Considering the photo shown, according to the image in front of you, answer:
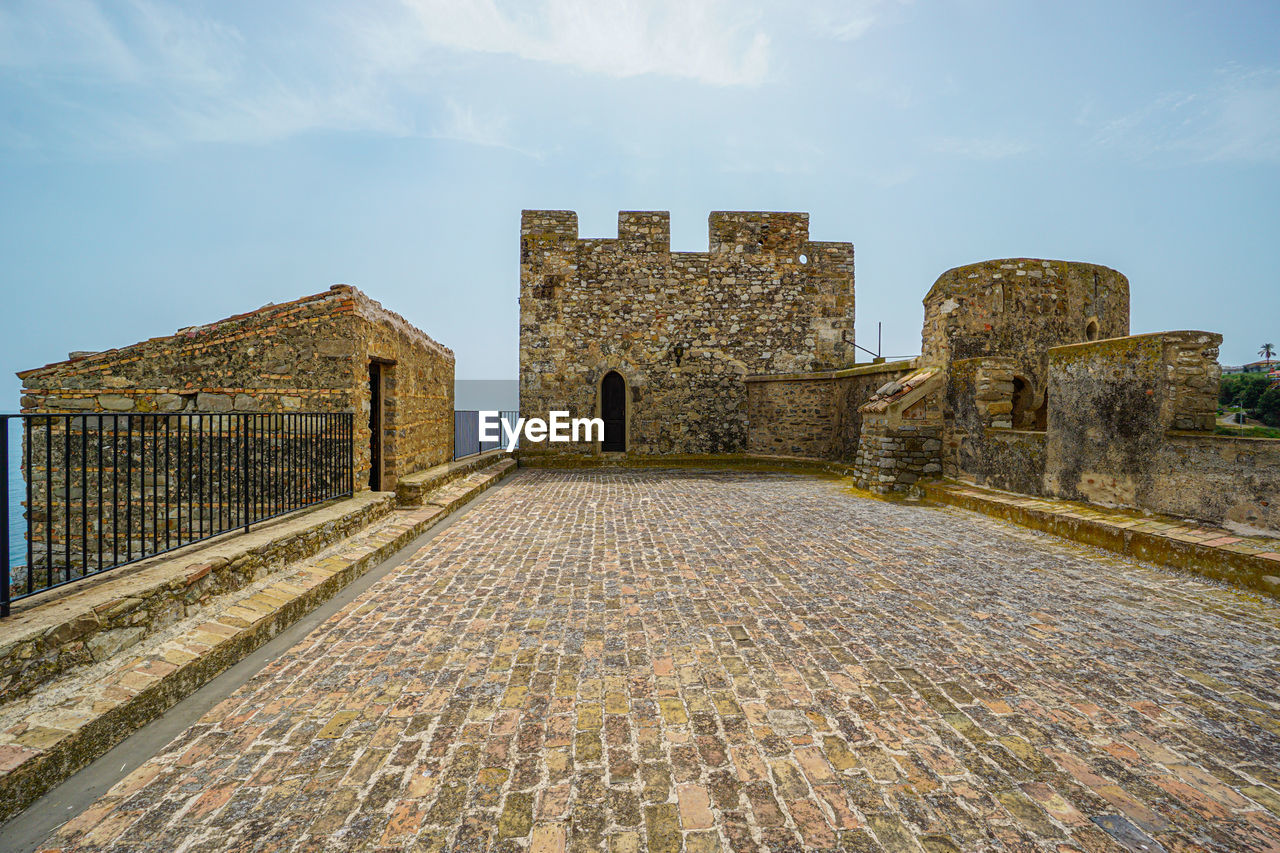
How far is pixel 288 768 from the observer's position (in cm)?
244

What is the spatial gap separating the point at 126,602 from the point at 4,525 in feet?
2.35

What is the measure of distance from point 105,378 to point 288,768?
633 centimetres

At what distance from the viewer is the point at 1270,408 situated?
30.8 feet

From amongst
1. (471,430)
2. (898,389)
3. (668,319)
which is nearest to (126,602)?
(898,389)

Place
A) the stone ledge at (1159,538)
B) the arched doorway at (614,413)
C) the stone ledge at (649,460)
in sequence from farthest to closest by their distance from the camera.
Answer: the arched doorway at (614,413)
the stone ledge at (649,460)
the stone ledge at (1159,538)

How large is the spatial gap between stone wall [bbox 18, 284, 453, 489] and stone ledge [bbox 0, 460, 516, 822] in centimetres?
250

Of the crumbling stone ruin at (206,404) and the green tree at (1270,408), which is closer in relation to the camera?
the crumbling stone ruin at (206,404)

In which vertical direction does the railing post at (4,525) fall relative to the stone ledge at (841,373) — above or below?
below

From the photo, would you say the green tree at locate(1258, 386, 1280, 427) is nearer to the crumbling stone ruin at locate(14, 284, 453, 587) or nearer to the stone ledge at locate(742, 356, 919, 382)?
the stone ledge at locate(742, 356, 919, 382)

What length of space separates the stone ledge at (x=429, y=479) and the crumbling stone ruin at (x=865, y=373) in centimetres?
328

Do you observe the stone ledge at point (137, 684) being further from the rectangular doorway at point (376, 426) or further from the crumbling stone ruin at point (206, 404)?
the rectangular doorway at point (376, 426)

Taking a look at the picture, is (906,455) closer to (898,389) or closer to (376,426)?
(898,389)

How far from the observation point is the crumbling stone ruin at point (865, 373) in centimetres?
582

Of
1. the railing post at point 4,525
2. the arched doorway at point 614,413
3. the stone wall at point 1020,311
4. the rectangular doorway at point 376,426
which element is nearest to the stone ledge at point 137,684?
the railing post at point 4,525
